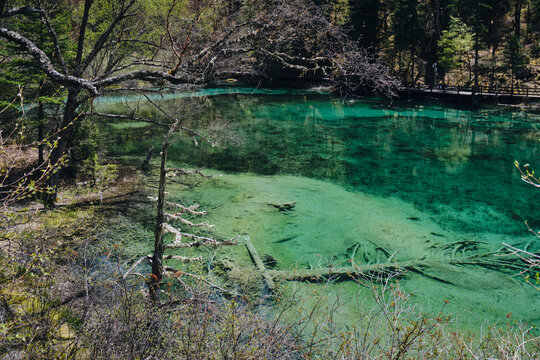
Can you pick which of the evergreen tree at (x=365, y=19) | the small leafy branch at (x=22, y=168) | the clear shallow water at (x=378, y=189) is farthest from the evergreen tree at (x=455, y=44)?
the small leafy branch at (x=22, y=168)

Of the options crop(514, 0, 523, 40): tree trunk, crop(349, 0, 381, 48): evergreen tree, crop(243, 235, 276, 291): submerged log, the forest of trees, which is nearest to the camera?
crop(243, 235, 276, 291): submerged log

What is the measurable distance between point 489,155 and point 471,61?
32197 millimetres

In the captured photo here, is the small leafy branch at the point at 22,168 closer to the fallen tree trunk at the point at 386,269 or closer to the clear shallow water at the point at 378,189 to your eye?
the clear shallow water at the point at 378,189

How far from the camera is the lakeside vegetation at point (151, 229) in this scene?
17.5ft

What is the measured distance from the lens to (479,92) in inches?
1588

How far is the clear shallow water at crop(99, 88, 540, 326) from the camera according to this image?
10.4 meters

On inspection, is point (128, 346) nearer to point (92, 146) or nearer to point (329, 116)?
point (92, 146)

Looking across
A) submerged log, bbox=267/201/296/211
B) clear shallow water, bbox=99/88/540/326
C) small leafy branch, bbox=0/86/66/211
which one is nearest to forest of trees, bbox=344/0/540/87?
clear shallow water, bbox=99/88/540/326

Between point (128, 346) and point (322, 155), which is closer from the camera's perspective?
point (128, 346)

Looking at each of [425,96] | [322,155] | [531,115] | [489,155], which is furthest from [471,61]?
[322,155]

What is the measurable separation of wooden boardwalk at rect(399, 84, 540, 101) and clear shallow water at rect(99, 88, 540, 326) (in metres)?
4.86

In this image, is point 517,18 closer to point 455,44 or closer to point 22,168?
point 455,44

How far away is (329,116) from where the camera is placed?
35.8m

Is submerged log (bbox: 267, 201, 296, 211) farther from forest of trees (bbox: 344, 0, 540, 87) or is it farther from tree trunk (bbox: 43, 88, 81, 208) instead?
forest of trees (bbox: 344, 0, 540, 87)
